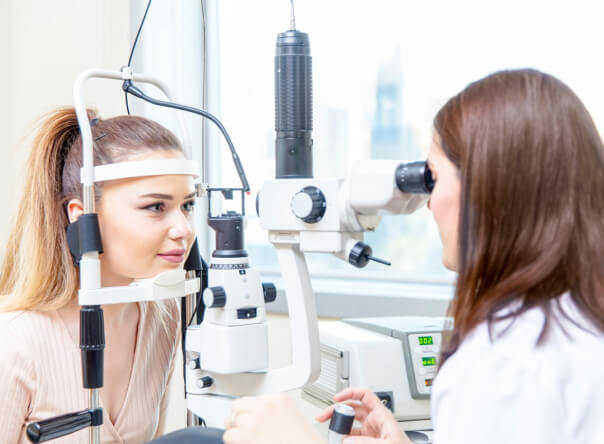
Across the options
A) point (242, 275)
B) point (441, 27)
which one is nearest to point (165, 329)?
point (242, 275)

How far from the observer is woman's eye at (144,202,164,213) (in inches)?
52.2

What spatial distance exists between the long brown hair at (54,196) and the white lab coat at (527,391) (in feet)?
2.89

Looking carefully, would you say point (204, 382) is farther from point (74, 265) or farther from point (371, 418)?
point (74, 265)

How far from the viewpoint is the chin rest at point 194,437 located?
1036 millimetres

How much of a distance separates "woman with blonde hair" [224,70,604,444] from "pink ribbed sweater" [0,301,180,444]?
1.93 feet

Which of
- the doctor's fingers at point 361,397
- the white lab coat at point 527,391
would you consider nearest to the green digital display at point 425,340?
the doctor's fingers at point 361,397

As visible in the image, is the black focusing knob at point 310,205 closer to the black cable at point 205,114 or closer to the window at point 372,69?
the black cable at point 205,114

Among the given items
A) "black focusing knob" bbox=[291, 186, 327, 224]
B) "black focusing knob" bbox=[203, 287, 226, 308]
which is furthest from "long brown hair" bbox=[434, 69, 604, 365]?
"black focusing knob" bbox=[203, 287, 226, 308]

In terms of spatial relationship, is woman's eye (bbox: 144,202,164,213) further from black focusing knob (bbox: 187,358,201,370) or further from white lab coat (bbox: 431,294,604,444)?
white lab coat (bbox: 431,294,604,444)

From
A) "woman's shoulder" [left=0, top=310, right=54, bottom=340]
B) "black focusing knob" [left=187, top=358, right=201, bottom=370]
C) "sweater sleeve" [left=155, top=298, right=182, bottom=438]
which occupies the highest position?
"woman's shoulder" [left=0, top=310, right=54, bottom=340]

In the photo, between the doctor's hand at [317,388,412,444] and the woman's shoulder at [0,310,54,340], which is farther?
the woman's shoulder at [0,310,54,340]

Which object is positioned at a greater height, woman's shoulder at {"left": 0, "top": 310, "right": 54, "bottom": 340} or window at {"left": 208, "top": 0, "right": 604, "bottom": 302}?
window at {"left": 208, "top": 0, "right": 604, "bottom": 302}

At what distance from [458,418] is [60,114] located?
1052mm

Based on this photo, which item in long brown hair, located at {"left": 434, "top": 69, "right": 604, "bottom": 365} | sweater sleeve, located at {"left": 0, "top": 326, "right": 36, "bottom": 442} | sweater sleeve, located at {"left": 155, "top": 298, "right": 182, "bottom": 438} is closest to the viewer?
long brown hair, located at {"left": 434, "top": 69, "right": 604, "bottom": 365}
